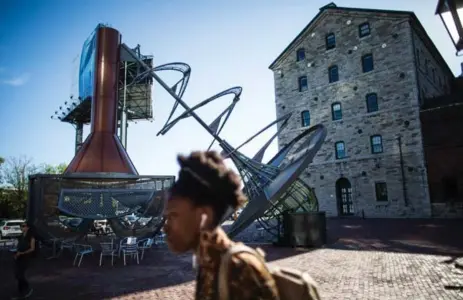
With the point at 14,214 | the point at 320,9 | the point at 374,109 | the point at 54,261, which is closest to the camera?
the point at 54,261

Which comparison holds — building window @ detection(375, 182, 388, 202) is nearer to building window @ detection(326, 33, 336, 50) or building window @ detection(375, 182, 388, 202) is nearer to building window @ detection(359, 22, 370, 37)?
building window @ detection(359, 22, 370, 37)

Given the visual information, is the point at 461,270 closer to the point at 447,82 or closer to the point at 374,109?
the point at 374,109

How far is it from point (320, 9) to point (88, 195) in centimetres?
3065

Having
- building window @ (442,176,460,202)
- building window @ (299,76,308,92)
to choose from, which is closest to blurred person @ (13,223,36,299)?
building window @ (442,176,460,202)

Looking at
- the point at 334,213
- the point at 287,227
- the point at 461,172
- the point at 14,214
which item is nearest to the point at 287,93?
the point at 334,213

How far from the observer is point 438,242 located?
13.2 m

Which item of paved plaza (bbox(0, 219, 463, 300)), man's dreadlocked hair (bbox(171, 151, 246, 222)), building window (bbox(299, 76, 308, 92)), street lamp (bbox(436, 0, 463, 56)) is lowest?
paved plaza (bbox(0, 219, 463, 300))

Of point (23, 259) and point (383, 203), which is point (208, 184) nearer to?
point (23, 259)

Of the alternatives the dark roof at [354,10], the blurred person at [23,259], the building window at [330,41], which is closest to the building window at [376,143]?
the building window at [330,41]

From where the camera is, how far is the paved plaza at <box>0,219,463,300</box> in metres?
6.96

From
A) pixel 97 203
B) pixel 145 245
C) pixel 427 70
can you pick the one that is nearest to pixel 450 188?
pixel 427 70

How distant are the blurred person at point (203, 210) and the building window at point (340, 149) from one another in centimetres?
2911

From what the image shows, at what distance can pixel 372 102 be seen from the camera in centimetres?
2781

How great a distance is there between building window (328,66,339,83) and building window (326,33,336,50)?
232 cm
